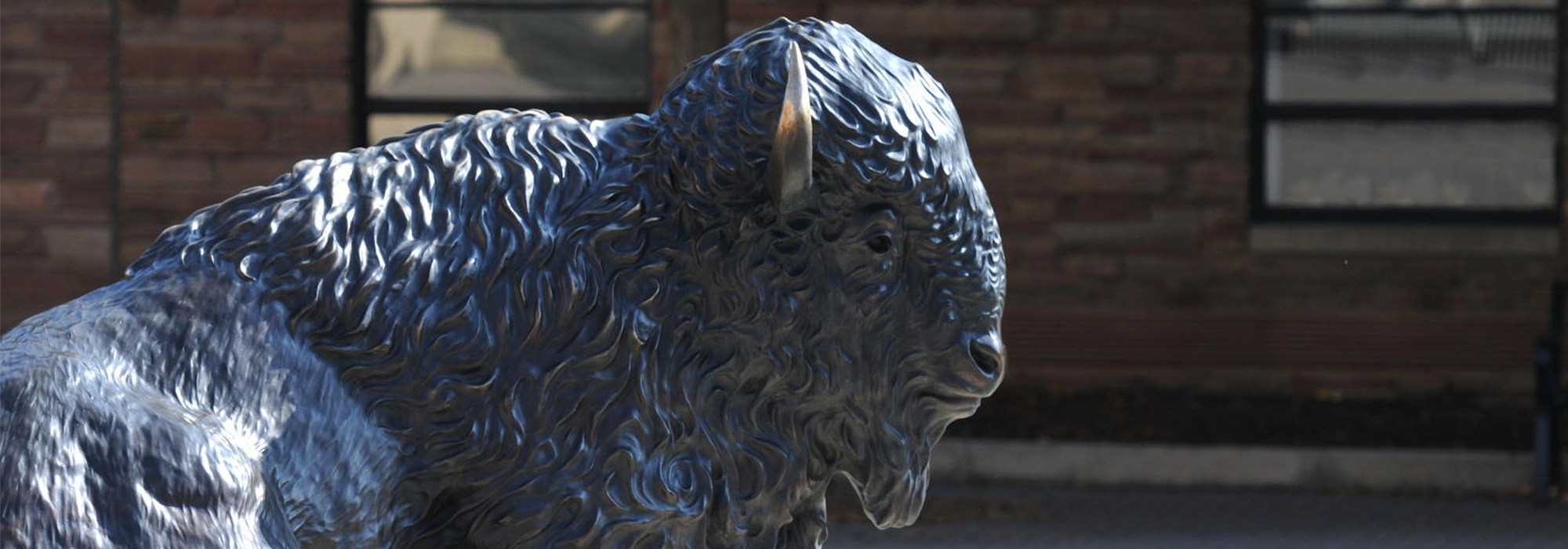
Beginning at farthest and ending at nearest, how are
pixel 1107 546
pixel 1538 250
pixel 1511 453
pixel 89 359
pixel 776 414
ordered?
pixel 1538 250
pixel 1511 453
pixel 1107 546
pixel 776 414
pixel 89 359

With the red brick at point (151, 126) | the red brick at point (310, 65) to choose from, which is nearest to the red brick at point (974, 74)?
the red brick at point (310, 65)

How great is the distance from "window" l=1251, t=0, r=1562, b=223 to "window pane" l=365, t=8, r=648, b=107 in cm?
393

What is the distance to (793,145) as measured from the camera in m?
1.68

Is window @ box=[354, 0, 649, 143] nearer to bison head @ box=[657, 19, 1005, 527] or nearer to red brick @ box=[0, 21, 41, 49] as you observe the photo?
red brick @ box=[0, 21, 41, 49]

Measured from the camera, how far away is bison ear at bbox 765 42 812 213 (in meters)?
1.66

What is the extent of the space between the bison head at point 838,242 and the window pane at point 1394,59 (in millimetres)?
10617

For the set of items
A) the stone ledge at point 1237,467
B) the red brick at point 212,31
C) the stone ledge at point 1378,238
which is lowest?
the stone ledge at point 1237,467

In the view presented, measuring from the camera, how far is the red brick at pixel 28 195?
11977 millimetres

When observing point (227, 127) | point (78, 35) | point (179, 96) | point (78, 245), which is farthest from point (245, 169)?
point (78, 35)

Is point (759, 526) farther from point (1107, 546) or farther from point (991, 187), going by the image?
point (991, 187)

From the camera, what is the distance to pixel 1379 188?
1209 cm

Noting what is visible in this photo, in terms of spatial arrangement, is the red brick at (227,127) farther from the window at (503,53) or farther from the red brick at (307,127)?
the window at (503,53)

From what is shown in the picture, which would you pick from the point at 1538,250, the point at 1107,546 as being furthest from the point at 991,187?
the point at 1107,546

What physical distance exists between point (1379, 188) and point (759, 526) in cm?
1095
